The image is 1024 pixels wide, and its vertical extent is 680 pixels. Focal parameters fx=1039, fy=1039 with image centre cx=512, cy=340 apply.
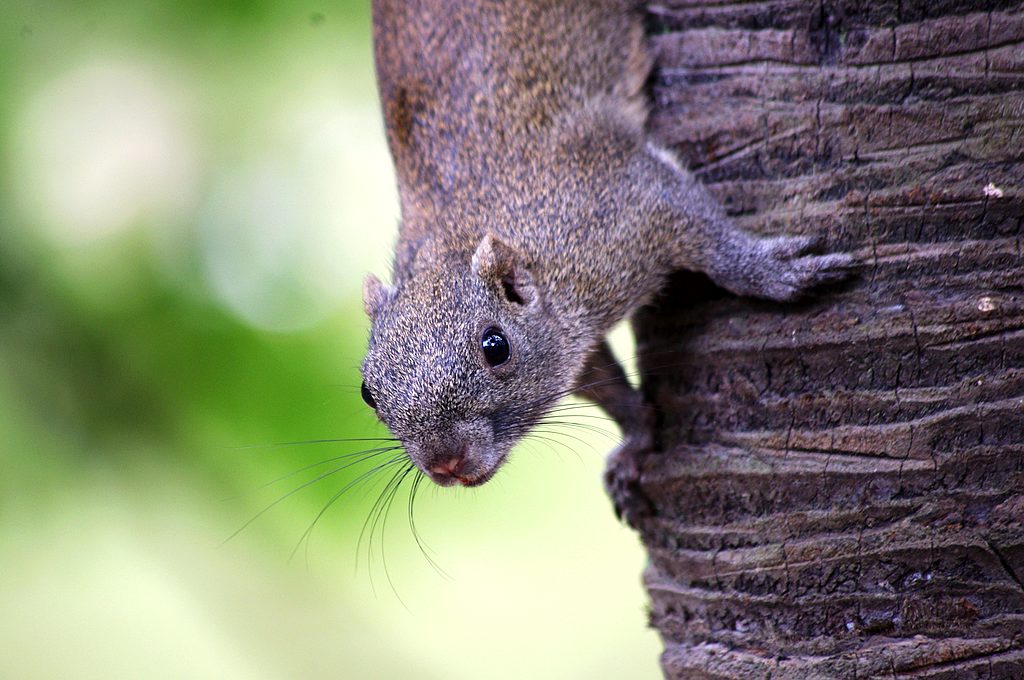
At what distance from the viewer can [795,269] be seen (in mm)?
2984

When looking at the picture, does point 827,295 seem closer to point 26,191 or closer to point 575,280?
point 575,280

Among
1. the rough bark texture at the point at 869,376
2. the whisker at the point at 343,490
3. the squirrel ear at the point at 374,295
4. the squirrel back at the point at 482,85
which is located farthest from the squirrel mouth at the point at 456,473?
the squirrel back at the point at 482,85

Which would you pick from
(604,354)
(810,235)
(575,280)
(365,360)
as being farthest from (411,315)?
(810,235)

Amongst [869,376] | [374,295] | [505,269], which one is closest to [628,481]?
[505,269]

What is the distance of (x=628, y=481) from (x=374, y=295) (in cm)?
122

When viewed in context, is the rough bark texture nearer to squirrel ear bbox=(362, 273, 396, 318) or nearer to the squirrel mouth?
the squirrel mouth

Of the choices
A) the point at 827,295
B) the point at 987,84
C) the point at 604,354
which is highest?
the point at 987,84

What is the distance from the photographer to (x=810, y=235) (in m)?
3.15

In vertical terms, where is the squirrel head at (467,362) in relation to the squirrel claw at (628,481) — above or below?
above

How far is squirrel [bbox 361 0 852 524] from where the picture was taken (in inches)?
136

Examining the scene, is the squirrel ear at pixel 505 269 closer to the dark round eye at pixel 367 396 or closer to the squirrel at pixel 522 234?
the squirrel at pixel 522 234

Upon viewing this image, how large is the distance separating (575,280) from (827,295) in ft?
3.34

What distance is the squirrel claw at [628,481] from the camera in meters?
3.50

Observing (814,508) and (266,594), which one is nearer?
(814,508)
